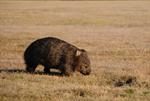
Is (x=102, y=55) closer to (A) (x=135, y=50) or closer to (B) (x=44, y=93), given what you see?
(A) (x=135, y=50)

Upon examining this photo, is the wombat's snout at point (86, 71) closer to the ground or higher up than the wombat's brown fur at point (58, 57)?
closer to the ground

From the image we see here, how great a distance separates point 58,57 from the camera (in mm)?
13922

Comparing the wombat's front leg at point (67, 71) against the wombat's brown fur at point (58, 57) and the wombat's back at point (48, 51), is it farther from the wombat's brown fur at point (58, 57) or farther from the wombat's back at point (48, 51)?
the wombat's back at point (48, 51)

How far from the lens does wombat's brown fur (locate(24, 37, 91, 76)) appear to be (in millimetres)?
13867

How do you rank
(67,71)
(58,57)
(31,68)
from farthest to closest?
(31,68) < (58,57) < (67,71)

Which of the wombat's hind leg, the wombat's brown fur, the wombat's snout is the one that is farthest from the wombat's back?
the wombat's snout

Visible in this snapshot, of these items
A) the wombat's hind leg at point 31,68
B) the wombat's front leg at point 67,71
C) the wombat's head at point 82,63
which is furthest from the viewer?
the wombat's hind leg at point 31,68

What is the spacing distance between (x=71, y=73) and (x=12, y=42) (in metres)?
12.0

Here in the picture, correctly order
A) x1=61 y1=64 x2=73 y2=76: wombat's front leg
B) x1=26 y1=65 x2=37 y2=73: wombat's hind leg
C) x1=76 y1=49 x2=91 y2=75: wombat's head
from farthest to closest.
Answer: x1=26 y1=65 x2=37 y2=73: wombat's hind leg
x1=76 y1=49 x2=91 y2=75: wombat's head
x1=61 y1=64 x2=73 y2=76: wombat's front leg

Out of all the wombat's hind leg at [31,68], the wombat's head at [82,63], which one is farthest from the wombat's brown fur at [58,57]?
the wombat's hind leg at [31,68]

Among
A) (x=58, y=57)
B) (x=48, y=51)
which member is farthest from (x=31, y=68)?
(x=58, y=57)

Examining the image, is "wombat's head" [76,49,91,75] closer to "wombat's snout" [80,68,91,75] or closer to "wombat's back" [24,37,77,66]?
"wombat's snout" [80,68,91,75]

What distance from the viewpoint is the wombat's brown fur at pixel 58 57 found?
45.5 feet

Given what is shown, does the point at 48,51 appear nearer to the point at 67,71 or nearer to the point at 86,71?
the point at 67,71
